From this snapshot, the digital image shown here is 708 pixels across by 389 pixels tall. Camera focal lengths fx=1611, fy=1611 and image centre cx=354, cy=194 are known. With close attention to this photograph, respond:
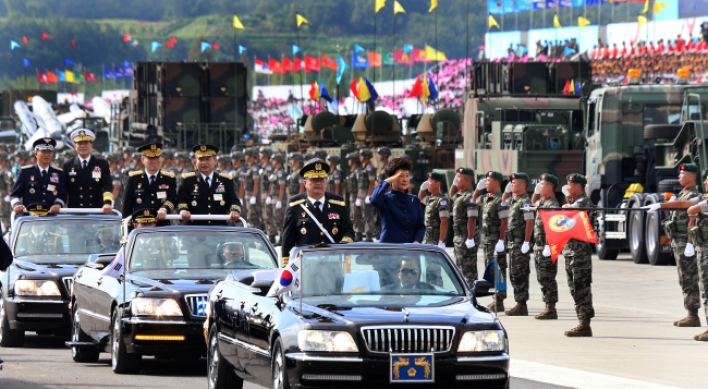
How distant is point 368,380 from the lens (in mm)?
9719

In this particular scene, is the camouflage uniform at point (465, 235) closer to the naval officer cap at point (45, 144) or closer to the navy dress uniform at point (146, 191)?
the navy dress uniform at point (146, 191)

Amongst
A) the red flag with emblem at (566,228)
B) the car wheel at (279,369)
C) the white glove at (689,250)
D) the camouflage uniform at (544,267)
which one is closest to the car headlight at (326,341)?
the car wheel at (279,369)

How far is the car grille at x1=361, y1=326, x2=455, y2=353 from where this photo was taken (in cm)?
979

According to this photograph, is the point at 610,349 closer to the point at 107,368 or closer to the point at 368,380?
the point at 107,368

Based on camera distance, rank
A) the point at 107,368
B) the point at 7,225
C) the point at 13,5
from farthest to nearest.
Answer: the point at 13,5, the point at 7,225, the point at 107,368

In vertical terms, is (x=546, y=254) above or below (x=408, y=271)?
below

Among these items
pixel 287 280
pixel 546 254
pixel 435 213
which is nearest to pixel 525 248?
pixel 546 254

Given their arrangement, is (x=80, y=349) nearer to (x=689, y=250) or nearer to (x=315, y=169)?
(x=315, y=169)

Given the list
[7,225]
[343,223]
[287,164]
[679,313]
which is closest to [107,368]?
[343,223]

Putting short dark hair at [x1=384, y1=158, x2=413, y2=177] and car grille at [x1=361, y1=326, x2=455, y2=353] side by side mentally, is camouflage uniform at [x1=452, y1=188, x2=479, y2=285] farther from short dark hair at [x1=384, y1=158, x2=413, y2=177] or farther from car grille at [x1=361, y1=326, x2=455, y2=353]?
car grille at [x1=361, y1=326, x2=455, y2=353]

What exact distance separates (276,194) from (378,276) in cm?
2601

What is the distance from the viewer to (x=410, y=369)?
9719mm

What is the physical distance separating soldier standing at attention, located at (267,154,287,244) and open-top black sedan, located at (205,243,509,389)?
80.7 feet

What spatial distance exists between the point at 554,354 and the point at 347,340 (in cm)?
504
